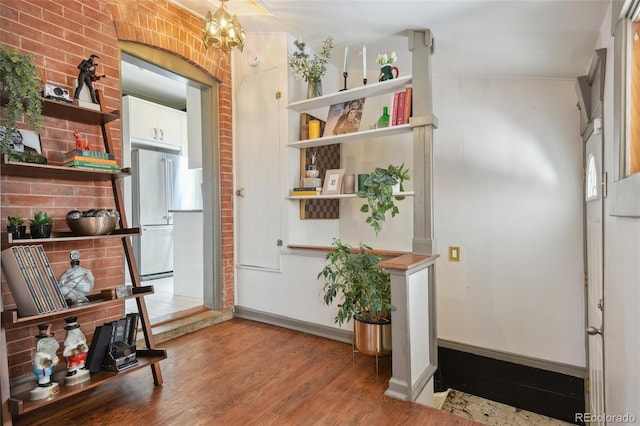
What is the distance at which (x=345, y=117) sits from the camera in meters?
2.93

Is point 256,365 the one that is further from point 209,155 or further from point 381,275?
point 209,155

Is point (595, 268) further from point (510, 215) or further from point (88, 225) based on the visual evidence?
point (88, 225)

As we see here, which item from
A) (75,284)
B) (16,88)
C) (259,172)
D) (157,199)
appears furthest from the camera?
(157,199)

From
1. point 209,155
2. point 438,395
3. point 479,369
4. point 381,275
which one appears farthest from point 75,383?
point 479,369

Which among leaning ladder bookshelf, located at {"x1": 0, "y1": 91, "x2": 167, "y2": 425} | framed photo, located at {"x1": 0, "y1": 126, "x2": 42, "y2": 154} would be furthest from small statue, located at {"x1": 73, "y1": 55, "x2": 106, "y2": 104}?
framed photo, located at {"x1": 0, "y1": 126, "x2": 42, "y2": 154}

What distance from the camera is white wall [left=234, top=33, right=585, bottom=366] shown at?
2.71 m

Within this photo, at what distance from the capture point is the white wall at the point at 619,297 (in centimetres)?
131

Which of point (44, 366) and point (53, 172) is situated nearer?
point (44, 366)

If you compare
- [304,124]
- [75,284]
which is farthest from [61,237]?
[304,124]

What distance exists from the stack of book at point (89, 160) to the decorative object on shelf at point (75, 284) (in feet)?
1.69

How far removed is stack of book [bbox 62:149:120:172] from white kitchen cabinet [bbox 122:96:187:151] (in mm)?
2653

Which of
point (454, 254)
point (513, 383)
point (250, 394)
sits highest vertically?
point (454, 254)

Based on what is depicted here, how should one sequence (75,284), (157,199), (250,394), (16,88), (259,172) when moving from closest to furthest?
(16,88), (75,284), (250,394), (259,172), (157,199)

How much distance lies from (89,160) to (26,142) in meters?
0.33
